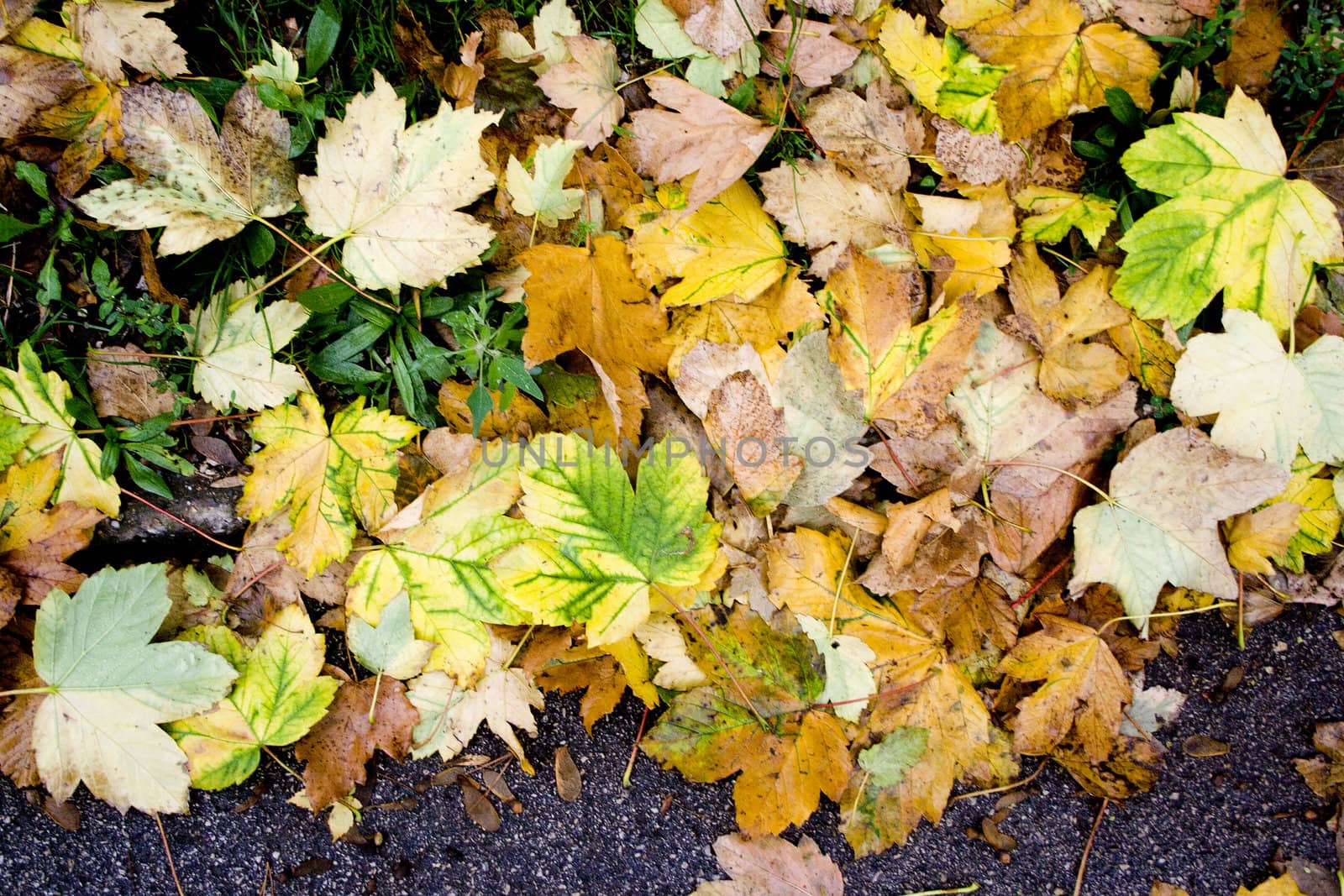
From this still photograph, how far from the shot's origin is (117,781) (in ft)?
4.94

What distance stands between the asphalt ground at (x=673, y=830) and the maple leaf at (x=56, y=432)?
2.09 feet

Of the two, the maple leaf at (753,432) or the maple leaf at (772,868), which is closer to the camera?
the maple leaf at (753,432)

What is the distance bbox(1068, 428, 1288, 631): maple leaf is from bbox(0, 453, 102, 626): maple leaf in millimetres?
1963

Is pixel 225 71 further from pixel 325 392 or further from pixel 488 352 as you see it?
pixel 488 352

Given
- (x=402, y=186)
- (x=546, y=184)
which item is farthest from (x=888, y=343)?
(x=402, y=186)

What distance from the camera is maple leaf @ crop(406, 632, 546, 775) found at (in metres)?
1.60

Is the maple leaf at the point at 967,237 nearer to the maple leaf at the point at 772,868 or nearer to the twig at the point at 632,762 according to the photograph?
the twig at the point at 632,762

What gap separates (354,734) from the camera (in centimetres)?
162

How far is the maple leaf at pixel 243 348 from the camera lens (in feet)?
5.12

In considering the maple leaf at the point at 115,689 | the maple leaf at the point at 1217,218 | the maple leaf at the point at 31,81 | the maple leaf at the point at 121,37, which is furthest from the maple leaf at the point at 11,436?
the maple leaf at the point at 1217,218

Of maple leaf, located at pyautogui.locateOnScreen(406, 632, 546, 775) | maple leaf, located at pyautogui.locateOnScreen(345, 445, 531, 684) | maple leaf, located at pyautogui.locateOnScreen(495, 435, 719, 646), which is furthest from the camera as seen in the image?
maple leaf, located at pyautogui.locateOnScreen(406, 632, 546, 775)

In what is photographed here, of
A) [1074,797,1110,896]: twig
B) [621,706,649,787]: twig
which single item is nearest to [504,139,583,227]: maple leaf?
[621,706,649,787]: twig

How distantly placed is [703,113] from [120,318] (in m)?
1.22

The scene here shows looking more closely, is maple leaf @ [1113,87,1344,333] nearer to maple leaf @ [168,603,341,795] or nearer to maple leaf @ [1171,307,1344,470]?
maple leaf @ [1171,307,1344,470]
